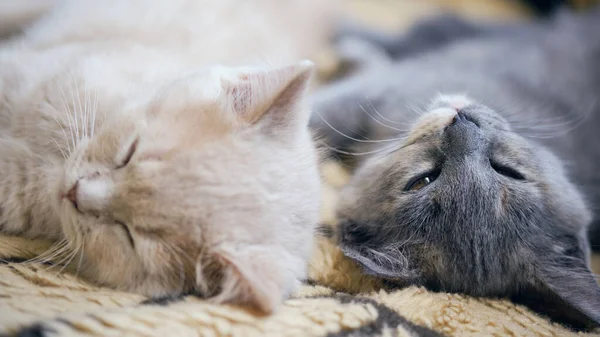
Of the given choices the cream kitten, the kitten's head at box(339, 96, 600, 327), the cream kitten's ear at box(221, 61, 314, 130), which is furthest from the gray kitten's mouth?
the cream kitten's ear at box(221, 61, 314, 130)

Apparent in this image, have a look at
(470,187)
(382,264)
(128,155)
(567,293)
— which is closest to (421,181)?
(470,187)

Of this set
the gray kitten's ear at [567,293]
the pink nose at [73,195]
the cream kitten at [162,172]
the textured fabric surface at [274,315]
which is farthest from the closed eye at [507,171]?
the pink nose at [73,195]

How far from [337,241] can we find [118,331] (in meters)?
0.66

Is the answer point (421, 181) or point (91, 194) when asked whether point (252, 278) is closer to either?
point (91, 194)

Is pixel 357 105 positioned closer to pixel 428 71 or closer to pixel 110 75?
pixel 428 71

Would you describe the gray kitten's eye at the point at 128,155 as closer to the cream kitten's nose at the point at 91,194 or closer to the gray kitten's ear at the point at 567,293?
the cream kitten's nose at the point at 91,194

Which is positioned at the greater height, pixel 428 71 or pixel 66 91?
pixel 428 71

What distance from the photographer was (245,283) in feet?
2.77

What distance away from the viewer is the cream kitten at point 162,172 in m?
0.89

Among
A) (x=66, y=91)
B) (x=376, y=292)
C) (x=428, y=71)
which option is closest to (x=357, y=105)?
(x=428, y=71)

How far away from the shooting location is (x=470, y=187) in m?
1.18

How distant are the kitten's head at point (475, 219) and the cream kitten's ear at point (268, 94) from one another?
0.39 metres

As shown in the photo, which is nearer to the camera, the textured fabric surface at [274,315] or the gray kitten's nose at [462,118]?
the textured fabric surface at [274,315]

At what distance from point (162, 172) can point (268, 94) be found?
0.84 feet
